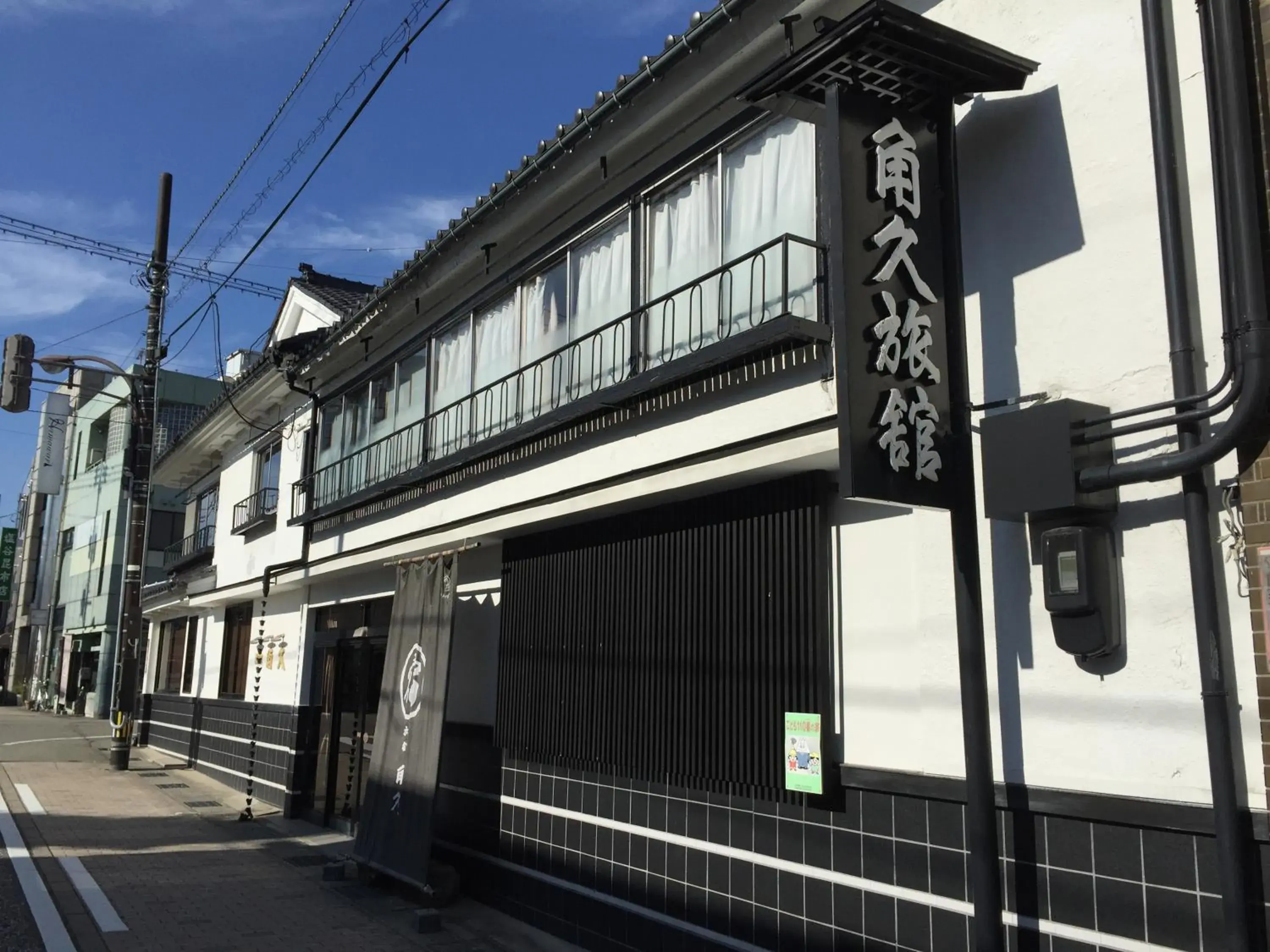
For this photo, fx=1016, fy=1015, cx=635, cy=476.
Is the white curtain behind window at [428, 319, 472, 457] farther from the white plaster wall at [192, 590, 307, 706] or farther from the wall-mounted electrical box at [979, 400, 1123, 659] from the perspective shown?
the wall-mounted electrical box at [979, 400, 1123, 659]

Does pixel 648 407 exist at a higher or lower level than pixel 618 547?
higher

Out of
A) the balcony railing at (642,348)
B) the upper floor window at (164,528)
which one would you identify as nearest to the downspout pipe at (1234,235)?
the balcony railing at (642,348)

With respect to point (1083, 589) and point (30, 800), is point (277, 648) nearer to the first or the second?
point (30, 800)

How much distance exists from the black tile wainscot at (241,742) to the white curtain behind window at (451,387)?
18.4 feet

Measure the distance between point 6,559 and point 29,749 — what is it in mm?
26549

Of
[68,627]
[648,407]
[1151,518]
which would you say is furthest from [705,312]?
[68,627]

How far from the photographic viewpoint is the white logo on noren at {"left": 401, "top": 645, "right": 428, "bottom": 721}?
1002 centimetres

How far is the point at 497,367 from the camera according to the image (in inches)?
396

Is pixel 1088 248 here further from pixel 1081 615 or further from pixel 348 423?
pixel 348 423

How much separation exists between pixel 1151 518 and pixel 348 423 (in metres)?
11.2

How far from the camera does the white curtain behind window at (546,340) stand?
8.91 metres

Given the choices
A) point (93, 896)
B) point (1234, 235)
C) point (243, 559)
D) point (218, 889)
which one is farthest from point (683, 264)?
point (243, 559)

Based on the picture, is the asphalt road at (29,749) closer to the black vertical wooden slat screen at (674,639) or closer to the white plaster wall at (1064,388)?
the black vertical wooden slat screen at (674,639)

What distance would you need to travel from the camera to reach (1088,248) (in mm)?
4816
